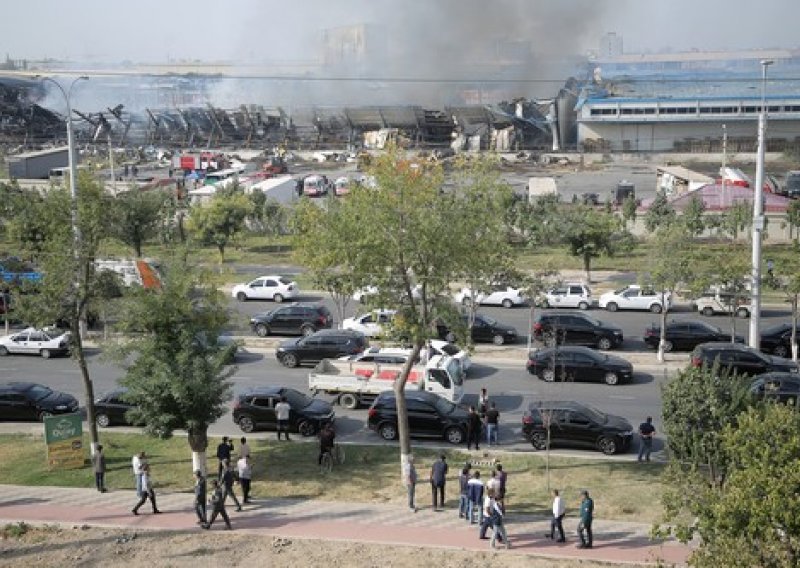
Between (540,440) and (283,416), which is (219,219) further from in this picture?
(540,440)

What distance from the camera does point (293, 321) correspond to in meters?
29.8

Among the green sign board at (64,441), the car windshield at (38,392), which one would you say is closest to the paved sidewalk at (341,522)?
the green sign board at (64,441)

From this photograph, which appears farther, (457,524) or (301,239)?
(301,239)

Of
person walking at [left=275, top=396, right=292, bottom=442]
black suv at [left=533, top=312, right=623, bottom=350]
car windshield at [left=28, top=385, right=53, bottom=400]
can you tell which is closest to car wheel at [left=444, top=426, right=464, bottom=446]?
person walking at [left=275, top=396, right=292, bottom=442]

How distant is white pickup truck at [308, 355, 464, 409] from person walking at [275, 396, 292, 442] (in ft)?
7.77

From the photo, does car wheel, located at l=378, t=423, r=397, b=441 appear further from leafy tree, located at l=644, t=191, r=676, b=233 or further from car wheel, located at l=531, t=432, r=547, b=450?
leafy tree, located at l=644, t=191, r=676, b=233

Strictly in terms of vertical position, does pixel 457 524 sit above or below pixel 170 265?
below

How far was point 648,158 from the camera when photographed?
79.2 meters

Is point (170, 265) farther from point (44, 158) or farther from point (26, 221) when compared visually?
point (44, 158)

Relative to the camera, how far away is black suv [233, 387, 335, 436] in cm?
2072

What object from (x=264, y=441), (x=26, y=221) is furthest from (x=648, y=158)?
(x=264, y=441)

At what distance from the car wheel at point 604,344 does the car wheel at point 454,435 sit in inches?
356

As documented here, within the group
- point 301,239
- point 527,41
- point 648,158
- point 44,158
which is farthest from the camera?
point 527,41

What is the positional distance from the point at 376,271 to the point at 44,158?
55060mm
